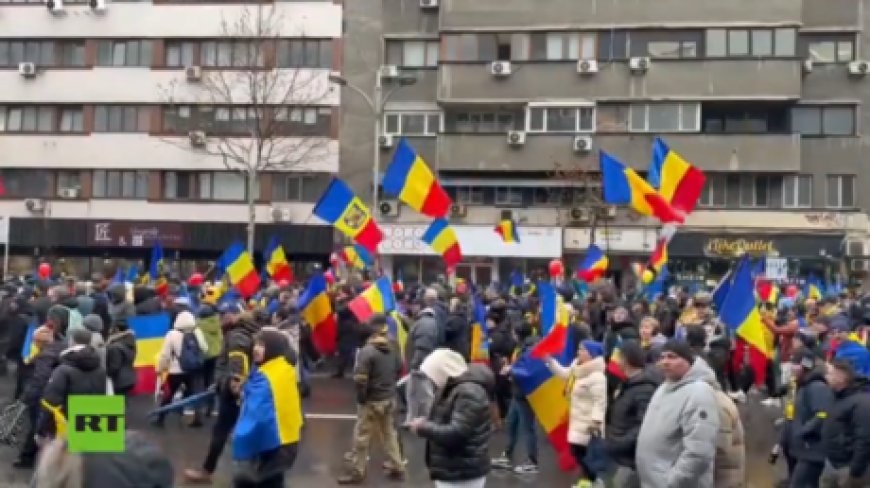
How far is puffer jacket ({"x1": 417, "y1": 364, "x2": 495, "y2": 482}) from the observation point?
21.5 feet

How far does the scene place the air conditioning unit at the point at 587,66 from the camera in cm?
3800

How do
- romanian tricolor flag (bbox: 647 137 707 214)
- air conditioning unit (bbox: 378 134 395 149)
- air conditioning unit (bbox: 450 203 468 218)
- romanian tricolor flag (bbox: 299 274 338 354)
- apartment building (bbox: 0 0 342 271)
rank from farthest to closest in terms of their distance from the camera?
apartment building (bbox: 0 0 342 271)
air conditioning unit (bbox: 378 134 395 149)
air conditioning unit (bbox: 450 203 468 218)
romanian tricolor flag (bbox: 299 274 338 354)
romanian tricolor flag (bbox: 647 137 707 214)

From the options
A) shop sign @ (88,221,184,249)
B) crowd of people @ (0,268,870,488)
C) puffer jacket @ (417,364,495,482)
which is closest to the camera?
crowd of people @ (0,268,870,488)

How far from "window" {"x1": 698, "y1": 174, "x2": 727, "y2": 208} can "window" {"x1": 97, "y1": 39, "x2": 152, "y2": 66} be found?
908 inches

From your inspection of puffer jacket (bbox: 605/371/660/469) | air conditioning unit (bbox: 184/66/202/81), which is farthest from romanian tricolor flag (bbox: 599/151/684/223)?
air conditioning unit (bbox: 184/66/202/81)

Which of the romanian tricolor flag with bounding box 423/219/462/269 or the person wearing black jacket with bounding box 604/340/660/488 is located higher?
the romanian tricolor flag with bounding box 423/219/462/269

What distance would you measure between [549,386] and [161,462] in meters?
6.71

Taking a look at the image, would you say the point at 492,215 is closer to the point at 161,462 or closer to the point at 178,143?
the point at 178,143

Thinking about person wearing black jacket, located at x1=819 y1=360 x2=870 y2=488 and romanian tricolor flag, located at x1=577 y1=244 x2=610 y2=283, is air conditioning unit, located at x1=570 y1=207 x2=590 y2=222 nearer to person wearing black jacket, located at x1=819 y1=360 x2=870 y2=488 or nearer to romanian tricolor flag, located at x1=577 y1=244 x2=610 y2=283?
romanian tricolor flag, located at x1=577 y1=244 x2=610 y2=283

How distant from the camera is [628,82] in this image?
3784 centimetres

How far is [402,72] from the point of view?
40.6 metres

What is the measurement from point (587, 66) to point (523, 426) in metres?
28.7

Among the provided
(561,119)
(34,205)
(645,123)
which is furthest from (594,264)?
(34,205)

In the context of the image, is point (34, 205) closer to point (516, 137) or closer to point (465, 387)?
point (516, 137)
